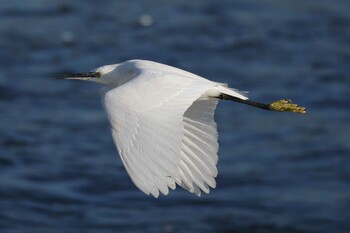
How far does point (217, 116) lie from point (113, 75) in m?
6.88

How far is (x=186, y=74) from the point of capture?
7.71 m

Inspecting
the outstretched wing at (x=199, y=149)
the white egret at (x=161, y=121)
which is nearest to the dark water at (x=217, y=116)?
the white egret at (x=161, y=121)

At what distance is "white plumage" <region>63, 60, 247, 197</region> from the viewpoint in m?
6.37

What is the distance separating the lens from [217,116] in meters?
15.1

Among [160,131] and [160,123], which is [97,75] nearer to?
[160,123]

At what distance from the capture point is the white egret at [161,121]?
20.9ft

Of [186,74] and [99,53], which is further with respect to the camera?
[99,53]

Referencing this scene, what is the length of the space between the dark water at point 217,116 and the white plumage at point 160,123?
5.15 meters

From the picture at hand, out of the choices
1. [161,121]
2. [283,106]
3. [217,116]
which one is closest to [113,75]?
[283,106]

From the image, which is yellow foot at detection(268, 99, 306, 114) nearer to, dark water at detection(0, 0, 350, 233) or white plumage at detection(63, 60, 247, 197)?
white plumage at detection(63, 60, 247, 197)

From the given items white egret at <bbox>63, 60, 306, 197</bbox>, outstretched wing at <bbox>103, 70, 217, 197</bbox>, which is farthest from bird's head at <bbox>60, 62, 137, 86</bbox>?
outstretched wing at <bbox>103, 70, 217, 197</bbox>

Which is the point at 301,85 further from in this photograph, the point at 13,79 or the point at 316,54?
the point at 13,79

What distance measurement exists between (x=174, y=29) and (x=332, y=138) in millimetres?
4275

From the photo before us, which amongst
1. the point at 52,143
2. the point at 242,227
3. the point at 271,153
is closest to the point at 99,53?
the point at 52,143
